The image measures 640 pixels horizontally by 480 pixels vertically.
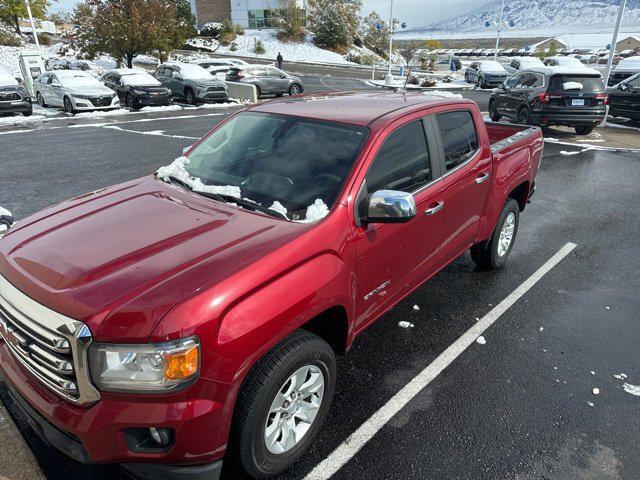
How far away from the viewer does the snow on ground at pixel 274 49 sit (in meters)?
51.9

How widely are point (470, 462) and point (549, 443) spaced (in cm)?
56

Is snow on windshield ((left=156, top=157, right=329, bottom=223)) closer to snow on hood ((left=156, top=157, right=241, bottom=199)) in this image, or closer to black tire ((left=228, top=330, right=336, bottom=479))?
snow on hood ((left=156, top=157, right=241, bottom=199))

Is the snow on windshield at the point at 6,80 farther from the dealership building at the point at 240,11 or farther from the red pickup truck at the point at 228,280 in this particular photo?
the dealership building at the point at 240,11

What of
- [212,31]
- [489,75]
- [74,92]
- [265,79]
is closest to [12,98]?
[74,92]

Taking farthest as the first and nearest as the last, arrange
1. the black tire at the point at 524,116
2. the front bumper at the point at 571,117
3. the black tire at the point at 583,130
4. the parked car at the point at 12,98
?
the parked car at the point at 12,98
the black tire at the point at 583,130
the black tire at the point at 524,116
the front bumper at the point at 571,117

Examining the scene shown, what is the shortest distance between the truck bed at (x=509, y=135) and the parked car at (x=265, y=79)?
1809 cm

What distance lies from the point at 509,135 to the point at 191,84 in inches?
673

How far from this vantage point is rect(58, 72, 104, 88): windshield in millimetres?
17453

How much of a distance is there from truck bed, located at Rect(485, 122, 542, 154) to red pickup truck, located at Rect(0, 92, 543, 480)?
4.17ft

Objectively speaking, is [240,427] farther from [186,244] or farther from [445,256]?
[445,256]

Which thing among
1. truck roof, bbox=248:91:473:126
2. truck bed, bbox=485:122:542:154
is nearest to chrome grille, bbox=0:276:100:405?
truck roof, bbox=248:91:473:126

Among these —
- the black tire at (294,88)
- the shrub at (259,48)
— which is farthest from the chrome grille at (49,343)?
the shrub at (259,48)

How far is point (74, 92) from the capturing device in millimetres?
16891

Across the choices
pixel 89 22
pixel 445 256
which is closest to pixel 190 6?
pixel 89 22
